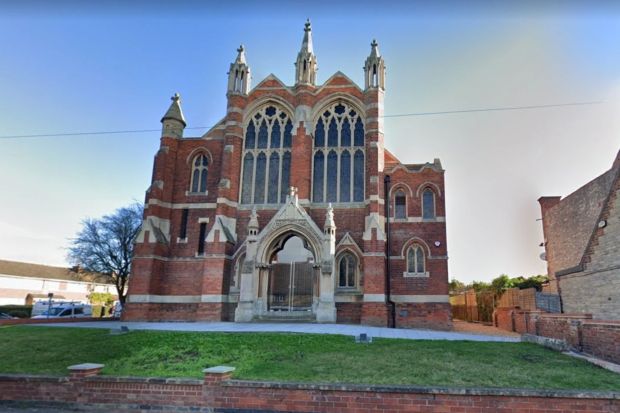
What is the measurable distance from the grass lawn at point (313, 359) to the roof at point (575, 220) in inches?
529

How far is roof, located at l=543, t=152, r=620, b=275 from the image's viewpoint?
75.5 ft

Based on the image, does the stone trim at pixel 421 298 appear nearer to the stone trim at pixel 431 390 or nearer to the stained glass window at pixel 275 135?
the stained glass window at pixel 275 135

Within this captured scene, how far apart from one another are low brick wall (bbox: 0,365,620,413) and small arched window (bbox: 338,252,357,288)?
16172 mm

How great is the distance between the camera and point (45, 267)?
65938mm

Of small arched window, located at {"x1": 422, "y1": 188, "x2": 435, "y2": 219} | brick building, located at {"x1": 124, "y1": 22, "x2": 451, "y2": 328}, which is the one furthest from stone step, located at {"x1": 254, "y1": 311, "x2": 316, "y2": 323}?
small arched window, located at {"x1": 422, "y1": 188, "x2": 435, "y2": 219}

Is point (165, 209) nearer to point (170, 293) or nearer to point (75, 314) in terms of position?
point (170, 293)

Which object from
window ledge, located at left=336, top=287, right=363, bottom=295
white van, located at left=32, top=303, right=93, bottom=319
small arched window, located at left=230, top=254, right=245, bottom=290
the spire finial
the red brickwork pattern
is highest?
the spire finial

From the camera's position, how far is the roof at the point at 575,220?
906 inches

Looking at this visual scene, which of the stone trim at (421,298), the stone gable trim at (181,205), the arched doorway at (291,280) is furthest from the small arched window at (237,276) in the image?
the stone trim at (421,298)

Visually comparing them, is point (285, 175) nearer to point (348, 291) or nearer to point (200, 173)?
point (200, 173)

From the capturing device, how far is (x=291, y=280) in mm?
24766

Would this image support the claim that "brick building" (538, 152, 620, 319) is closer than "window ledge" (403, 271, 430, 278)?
Yes

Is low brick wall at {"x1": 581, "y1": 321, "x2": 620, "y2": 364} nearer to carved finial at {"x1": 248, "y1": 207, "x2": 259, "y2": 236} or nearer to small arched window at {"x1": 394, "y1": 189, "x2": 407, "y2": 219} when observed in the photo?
small arched window at {"x1": 394, "y1": 189, "x2": 407, "y2": 219}

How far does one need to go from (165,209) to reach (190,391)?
19.9 meters
